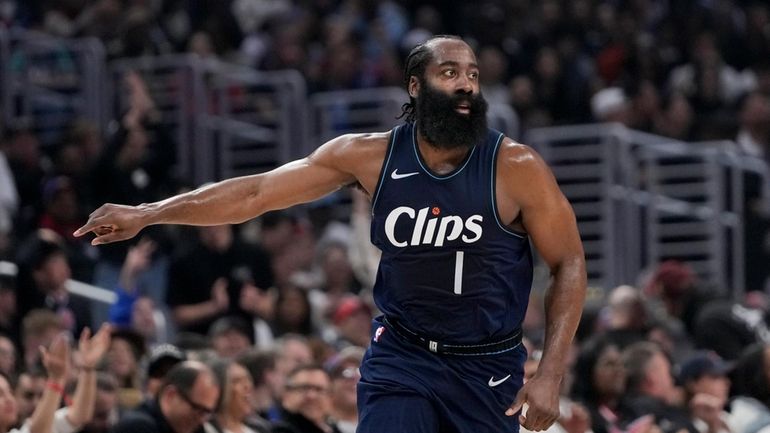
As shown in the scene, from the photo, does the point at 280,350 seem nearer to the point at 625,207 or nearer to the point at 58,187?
the point at 58,187

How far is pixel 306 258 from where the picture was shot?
14.8m

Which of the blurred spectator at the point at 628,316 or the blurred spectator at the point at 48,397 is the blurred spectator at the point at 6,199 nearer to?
the blurred spectator at the point at 628,316

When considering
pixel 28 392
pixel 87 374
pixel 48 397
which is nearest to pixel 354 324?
pixel 28 392

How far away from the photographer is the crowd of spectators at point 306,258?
9.69 metres

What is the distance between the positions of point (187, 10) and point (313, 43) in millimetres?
1450

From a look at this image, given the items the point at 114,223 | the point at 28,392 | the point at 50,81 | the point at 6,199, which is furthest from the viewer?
the point at 50,81

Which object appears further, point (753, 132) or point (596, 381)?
point (753, 132)

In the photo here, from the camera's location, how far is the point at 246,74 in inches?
640

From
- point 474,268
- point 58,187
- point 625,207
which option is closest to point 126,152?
point 58,187

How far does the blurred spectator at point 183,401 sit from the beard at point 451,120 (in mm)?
2603

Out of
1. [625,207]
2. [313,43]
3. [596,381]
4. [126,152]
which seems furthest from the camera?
[313,43]

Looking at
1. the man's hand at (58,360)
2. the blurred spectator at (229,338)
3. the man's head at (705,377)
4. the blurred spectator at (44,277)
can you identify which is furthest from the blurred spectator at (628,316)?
the man's hand at (58,360)

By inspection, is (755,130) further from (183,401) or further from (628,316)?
(183,401)

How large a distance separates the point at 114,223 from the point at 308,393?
324 centimetres
